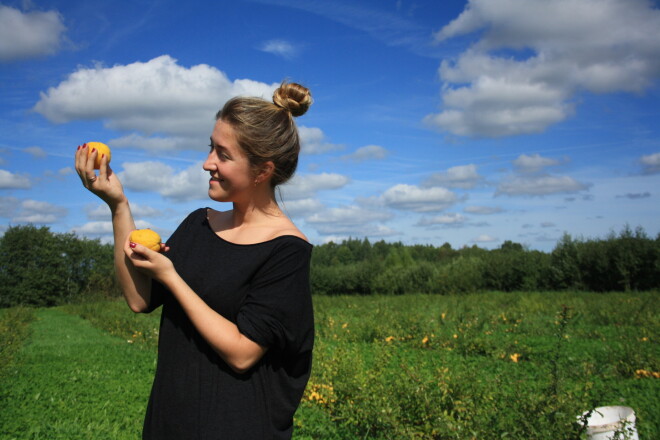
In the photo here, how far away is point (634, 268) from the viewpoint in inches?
868

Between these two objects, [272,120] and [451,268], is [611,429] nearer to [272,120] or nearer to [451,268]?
[272,120]

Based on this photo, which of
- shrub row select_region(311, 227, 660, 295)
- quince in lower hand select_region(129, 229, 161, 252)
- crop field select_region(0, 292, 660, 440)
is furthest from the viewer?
shrub row select_region(311, 227, 660, 295)

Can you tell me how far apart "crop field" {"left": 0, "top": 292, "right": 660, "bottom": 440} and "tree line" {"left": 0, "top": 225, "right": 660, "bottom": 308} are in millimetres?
12271

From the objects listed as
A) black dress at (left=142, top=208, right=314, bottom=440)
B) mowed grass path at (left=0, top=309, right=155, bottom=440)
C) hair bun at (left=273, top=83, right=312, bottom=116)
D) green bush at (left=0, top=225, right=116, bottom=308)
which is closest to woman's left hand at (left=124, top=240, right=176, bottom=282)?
black dress at (left=142, top=208, right=314, bottom=440)

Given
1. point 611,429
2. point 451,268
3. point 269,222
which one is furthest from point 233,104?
point 451,268

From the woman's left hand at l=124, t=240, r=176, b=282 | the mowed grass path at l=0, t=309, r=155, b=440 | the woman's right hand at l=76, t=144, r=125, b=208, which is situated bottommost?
the mowed grass path at l=0, t=309, r=155, b=440

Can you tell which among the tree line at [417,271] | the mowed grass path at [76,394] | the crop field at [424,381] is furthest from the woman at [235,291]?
the tree line at [417,271]

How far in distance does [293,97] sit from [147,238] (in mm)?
560

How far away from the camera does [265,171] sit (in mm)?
1482

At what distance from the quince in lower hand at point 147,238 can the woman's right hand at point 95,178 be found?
0.16 meters

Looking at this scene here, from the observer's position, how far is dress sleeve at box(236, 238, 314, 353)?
132 cm

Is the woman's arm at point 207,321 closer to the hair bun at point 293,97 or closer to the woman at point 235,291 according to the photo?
the woman at point 235,291

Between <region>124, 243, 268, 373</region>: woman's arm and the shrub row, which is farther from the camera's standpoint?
the shrub row

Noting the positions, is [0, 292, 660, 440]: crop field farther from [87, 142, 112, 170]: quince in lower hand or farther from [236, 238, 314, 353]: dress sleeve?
[87, 142, 112, 170]: quince in lower hand
